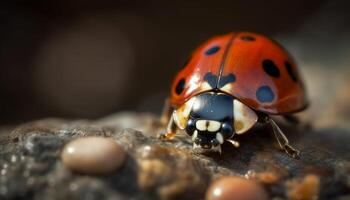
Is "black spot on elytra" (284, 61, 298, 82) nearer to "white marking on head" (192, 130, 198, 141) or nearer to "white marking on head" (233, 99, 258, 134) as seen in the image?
"white marking on head" (233, 99, 258, 134)

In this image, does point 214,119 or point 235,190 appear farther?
point 214,119

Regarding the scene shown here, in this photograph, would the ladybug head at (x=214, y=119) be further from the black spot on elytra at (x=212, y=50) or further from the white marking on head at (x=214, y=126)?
the black spot on elytra at (x=212, y=50)

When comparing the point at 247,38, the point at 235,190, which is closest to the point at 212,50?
the point at 247,38

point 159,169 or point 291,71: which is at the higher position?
point 291,71

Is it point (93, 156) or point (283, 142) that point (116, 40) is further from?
point (93, 156)

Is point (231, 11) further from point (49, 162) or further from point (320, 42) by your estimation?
point (49, 162)

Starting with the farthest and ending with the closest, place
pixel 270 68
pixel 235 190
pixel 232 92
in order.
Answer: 1. pixel 270 68
2. pixel 232 92
3. pixel 235 190
